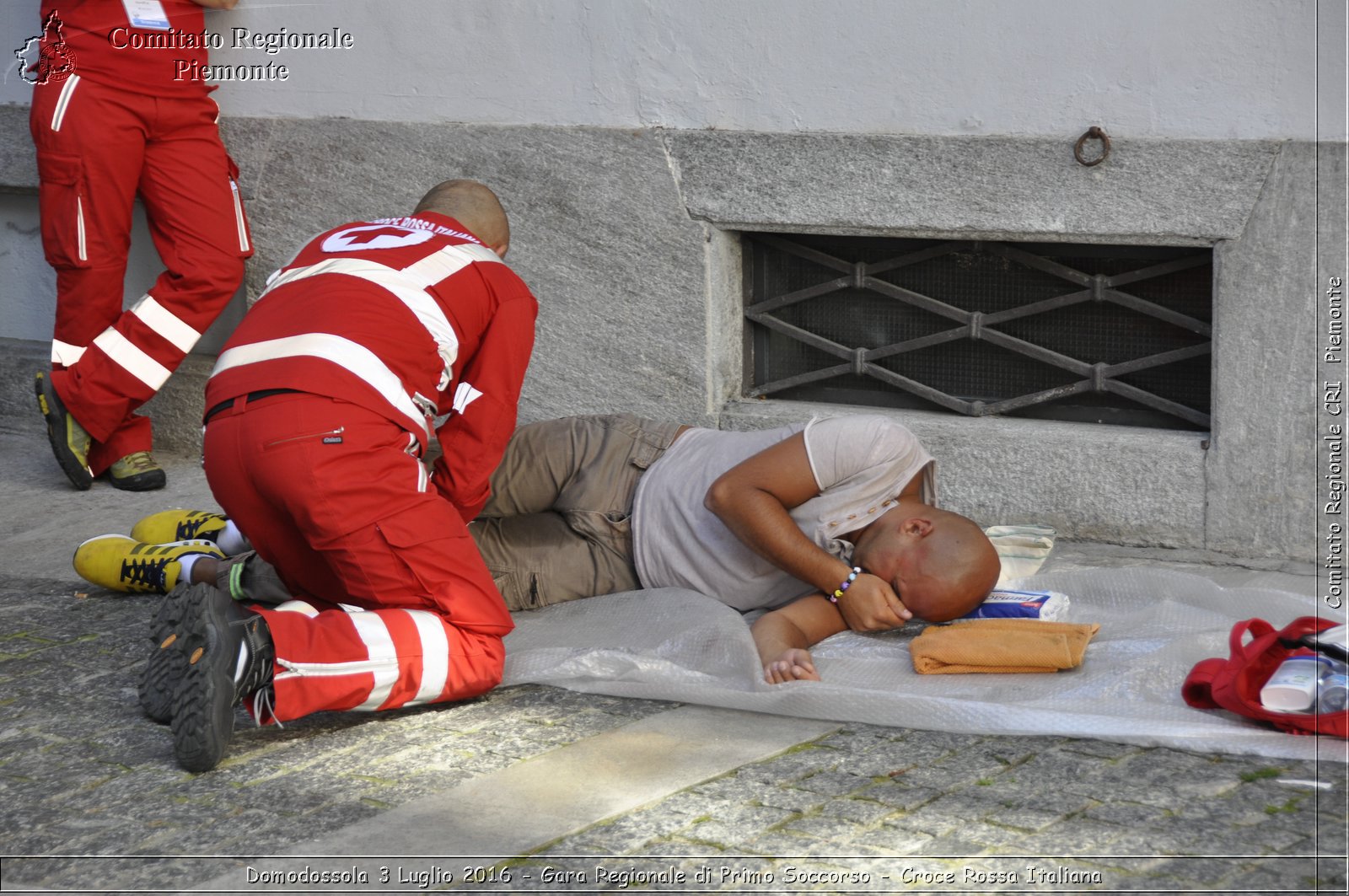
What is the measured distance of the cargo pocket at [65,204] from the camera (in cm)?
502

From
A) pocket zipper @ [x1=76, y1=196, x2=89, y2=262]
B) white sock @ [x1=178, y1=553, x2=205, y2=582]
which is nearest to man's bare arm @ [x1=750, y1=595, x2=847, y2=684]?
white sock @ [x1=178, y1=553, x2=205, y2=582]

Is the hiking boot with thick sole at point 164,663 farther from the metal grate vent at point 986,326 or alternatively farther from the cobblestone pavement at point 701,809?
the metal grate vent at point 986,326

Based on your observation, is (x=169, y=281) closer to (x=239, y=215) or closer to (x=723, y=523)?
(x=239, y=215)

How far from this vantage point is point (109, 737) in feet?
9.89

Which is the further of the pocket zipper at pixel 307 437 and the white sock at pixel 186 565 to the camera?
the white sock at pixel 186 565

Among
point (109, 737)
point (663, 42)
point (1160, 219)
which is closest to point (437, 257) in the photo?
point (109, 737)

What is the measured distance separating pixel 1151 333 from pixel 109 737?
306 cm

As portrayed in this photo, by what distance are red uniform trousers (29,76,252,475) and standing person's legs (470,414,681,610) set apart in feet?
6.24

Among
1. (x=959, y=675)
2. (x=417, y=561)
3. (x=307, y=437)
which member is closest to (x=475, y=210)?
(x=307, y=437)

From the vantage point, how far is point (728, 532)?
3.65 meters

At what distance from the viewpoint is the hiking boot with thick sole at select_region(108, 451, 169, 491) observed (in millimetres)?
5180

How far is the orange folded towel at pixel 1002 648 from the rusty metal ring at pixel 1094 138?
148cm

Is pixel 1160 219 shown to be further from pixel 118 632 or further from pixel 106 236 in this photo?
pixel 106 236

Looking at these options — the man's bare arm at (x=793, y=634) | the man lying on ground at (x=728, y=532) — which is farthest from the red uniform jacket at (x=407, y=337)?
the man's bare arm at (x=793, y=634)
